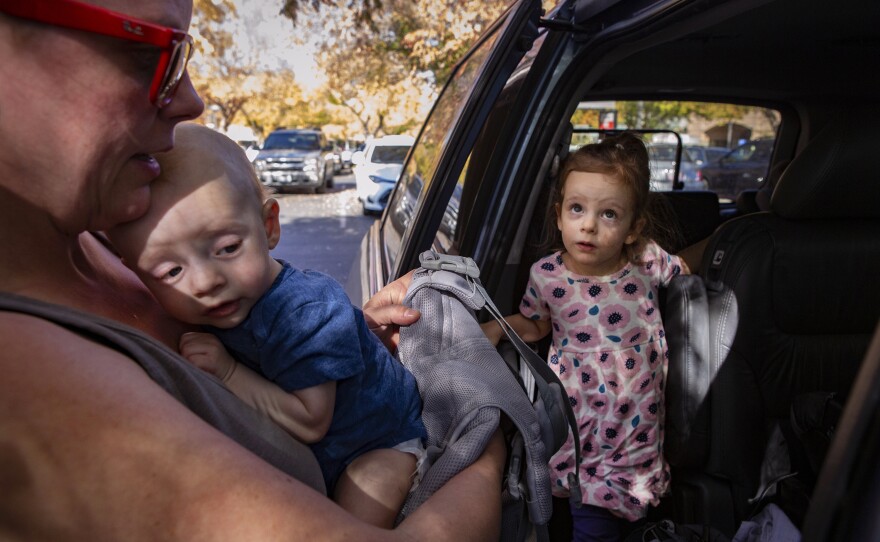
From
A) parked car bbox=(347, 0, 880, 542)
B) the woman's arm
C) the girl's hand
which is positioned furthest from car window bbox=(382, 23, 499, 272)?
the woman's arm

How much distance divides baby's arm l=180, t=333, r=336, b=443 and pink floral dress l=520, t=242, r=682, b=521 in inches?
57.4

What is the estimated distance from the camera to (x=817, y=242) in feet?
8.23

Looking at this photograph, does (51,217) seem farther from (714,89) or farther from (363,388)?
(714,89)

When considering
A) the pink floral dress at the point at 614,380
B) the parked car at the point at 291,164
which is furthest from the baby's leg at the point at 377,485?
the parked car at the point at 291,164

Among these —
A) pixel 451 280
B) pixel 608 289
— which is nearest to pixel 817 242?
pixel 608 289

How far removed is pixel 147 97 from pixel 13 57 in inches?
8.2

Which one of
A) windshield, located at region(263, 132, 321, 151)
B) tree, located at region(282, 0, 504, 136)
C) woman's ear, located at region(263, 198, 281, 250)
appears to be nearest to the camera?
woman's ear, located at region(263, 198, 281, 250)

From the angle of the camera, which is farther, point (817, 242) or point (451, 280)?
point (817, 242)

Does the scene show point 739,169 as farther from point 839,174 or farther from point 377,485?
point 377,485

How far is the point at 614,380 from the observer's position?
8.36 ft

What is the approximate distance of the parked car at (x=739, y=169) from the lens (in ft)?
21.7

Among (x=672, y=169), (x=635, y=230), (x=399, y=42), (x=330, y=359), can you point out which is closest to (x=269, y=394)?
(x=330, y=359)

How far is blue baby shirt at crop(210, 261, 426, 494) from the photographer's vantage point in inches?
52.2

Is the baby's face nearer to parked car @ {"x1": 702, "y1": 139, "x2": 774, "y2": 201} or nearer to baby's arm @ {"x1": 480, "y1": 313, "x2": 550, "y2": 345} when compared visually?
baby's arm @ {"x1": 480, "y1": 313, "x2": 550, "y2": 345}
